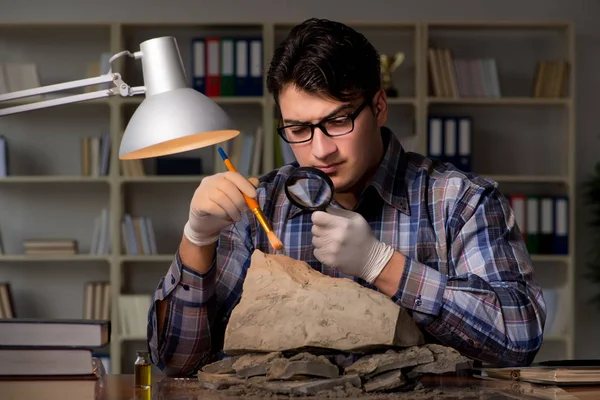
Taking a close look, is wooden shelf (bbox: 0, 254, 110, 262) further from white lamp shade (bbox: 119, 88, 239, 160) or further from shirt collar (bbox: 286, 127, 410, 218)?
white lamp shade (bbox: 119, 88, 239, 160)

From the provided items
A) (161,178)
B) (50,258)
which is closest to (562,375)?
(161,178)

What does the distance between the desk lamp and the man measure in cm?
24

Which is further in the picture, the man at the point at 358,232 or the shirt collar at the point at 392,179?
the shirt collar at the point at 392,179

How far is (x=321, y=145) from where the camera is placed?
1662 millimetres

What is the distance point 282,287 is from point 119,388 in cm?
32

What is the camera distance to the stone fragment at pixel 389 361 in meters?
1.31

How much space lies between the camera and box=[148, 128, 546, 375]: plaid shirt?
5.11ft

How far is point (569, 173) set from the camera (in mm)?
4316

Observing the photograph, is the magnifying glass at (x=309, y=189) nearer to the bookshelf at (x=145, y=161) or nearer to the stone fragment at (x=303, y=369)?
the stone fragment at (x=303, y=369)

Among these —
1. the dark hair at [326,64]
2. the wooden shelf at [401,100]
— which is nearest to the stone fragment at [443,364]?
the dark hair at [326,64]

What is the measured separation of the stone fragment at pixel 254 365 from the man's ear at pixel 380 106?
2.04 ft

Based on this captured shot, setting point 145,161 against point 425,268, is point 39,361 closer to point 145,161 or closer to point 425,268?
point 425,268

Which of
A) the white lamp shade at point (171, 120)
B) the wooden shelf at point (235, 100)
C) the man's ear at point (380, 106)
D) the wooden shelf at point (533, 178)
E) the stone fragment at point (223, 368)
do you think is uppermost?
the white lamp shade at point (171, 120)

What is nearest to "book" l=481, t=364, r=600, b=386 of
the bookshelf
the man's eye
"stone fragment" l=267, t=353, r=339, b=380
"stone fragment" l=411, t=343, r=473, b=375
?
"stone fragment" l=411, t=343, r=473, b=375
